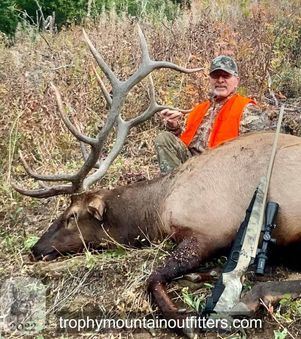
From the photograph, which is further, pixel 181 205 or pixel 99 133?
pixel 99 133

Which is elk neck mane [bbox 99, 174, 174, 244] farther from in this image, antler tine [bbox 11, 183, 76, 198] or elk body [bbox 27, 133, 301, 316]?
antler tine [bbox 11, 183, 76, 198]

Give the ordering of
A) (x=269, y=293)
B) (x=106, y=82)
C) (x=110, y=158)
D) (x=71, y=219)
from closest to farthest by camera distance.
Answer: (x=269, y=293)
(x=71, y=219)
(x=110, y=158)
(x=106, y=82)

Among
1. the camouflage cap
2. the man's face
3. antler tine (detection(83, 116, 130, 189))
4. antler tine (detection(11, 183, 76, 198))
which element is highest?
the camouflage cap

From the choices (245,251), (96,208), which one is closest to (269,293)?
(245,251)

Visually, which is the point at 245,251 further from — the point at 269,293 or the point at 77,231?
the point at 77,231

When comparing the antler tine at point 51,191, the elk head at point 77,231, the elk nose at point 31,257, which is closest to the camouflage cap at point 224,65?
the elk head at point 77,231

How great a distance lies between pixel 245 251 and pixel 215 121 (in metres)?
1.88

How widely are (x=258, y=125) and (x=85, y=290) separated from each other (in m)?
2.17

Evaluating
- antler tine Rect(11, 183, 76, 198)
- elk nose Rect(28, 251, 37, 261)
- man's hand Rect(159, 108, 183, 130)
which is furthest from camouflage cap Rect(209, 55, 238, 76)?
elk nose Rect(28, 251, 37, 261)

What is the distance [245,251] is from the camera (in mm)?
4000

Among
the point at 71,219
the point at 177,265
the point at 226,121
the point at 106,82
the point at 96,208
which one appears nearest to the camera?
the point at 177,265

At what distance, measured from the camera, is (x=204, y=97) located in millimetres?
7160

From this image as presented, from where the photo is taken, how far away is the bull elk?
4.26m

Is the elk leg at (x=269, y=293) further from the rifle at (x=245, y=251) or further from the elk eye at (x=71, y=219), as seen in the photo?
the elk eye at (x=71, y=219)
